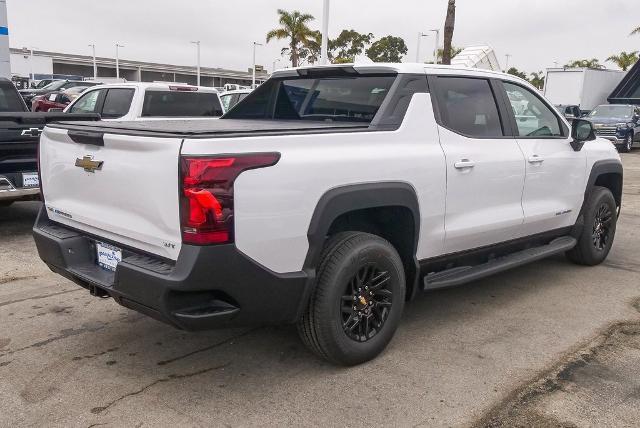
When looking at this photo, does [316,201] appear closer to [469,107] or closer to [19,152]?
[469,107]

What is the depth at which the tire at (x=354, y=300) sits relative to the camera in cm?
335

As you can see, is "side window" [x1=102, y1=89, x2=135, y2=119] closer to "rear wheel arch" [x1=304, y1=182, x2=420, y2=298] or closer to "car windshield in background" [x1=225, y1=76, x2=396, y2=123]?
"car windshield in background" [x1=225, y1=76, x2=396, y2=123]

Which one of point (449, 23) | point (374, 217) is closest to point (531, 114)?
point (374, 217)

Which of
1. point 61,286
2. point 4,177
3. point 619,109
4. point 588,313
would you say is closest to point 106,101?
point 4,177

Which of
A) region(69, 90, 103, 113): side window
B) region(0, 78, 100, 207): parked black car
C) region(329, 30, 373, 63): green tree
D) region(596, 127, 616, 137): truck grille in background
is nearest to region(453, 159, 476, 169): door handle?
region(0, 78, 100, 207): parked black car

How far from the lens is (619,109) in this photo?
21.8 m

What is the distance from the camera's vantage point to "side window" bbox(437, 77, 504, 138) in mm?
4156

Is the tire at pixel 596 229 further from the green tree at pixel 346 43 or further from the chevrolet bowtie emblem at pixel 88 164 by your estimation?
the green tree at pixel 346 43

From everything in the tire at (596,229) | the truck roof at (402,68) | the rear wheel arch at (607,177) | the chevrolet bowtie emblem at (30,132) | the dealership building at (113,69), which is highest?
the dealership building at (113,69)

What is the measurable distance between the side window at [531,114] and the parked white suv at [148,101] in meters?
Result: 5.82

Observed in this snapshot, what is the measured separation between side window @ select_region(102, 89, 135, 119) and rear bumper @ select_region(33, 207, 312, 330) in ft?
20.5

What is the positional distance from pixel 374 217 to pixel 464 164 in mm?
739

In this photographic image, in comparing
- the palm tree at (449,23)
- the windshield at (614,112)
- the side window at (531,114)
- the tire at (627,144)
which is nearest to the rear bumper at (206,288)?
the side window at (531,114)

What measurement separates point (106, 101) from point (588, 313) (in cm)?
756
